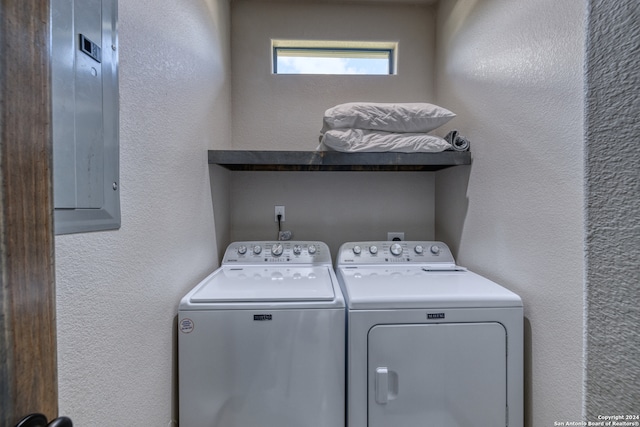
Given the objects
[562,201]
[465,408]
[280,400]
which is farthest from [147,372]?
[562,201]

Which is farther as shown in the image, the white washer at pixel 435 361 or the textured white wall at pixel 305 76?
the textured white wall at pixel 305 76

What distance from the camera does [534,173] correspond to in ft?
3.58

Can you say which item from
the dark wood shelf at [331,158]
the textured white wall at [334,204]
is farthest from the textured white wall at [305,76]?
the dark wood shelf at [331,158]

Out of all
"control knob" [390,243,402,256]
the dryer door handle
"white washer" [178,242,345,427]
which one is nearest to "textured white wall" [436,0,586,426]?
"control knob" [390,243,402,256]

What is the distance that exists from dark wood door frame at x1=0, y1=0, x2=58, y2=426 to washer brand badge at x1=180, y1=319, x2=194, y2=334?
0.76 m

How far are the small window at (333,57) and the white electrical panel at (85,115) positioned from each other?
1.43 metres

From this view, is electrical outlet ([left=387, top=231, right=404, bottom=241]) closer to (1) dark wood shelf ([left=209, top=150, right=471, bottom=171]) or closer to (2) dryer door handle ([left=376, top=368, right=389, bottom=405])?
(1) dark wood shelf ([left=209, top=150, right=471, bottom=171])

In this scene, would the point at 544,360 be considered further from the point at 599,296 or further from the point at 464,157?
the point at 464,157

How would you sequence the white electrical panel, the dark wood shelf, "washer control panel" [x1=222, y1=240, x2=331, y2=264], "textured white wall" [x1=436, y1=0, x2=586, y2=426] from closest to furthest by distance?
the white electrical panel, "textured white wall" [x1=436, y1=0, x2=586, y2=426], the dark wood shelf, "washer control panel" [x1=222, y1=240, x2=331, y2=264]

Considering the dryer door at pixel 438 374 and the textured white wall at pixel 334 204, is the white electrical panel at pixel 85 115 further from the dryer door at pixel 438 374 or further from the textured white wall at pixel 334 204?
the textured white wall at pixel 334 204

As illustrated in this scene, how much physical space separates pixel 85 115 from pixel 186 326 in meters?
0.83

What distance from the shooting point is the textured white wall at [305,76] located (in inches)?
76.2

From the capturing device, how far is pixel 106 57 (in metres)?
0.72

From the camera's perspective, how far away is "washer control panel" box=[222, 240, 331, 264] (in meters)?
1.71
